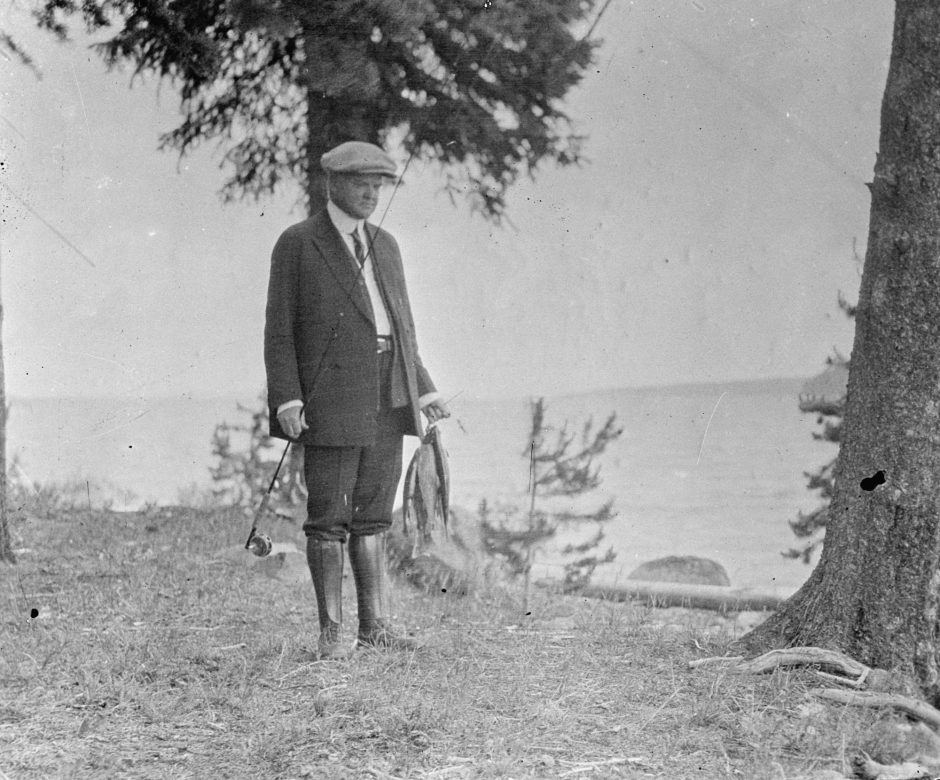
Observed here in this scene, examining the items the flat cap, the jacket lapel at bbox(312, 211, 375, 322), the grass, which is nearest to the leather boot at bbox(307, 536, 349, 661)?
the grass

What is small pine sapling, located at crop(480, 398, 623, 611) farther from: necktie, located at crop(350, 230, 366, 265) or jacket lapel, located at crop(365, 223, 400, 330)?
necktie, located at crop(350, 230, 366, 265)

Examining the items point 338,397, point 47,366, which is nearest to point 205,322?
point 47,366

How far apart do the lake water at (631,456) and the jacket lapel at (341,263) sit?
844 millimetres

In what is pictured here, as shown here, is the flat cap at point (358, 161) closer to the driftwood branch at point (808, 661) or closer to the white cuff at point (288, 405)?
the white cuff at point (288, 405)

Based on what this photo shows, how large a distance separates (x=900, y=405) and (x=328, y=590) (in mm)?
2853

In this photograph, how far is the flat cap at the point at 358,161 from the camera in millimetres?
5094

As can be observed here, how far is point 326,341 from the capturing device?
5.02 metres

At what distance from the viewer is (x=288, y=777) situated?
147 inches

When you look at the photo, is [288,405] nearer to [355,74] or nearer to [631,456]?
[355,74]

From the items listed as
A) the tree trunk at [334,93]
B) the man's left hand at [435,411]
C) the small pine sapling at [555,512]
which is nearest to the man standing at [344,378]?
the man's left hand at [435,411]

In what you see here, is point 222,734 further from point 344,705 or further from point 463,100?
point 463,100

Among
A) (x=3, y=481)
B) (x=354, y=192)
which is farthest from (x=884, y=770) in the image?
(x=3, y=481)

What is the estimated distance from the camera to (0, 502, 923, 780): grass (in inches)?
154

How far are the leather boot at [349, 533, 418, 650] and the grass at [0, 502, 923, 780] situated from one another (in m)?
0.13
